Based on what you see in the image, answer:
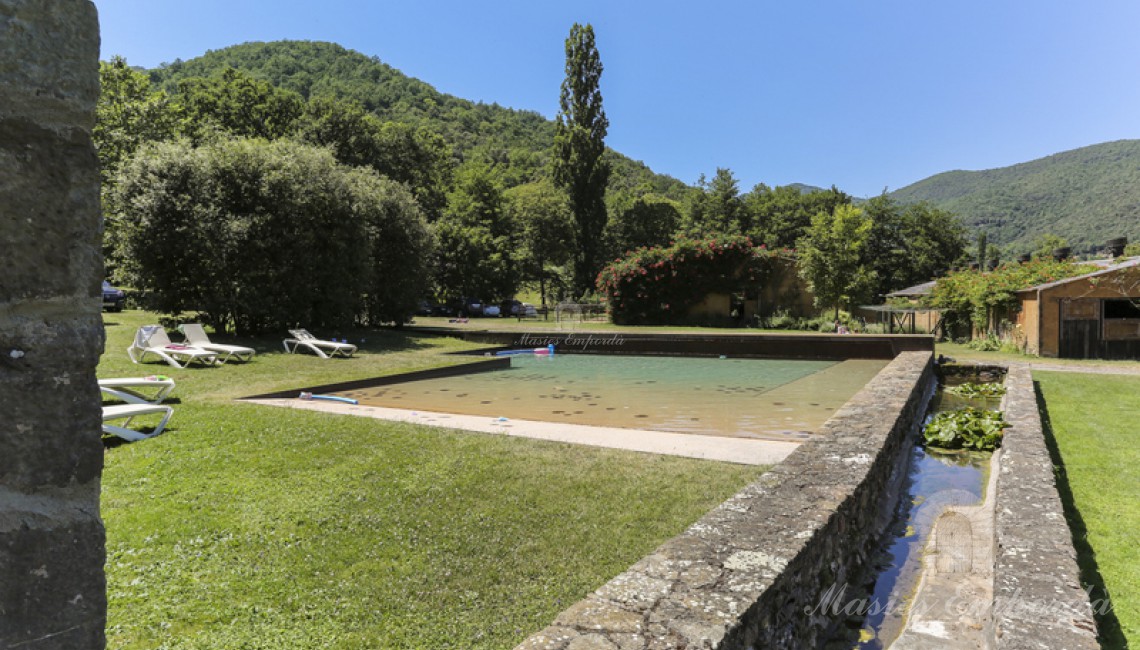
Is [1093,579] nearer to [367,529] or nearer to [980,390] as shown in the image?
[367,529]

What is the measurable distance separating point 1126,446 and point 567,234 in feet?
137

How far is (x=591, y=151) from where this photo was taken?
4100 centimetres

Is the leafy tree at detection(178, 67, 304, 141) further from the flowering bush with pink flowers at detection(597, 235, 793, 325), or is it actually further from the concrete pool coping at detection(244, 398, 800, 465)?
the concrete pool coping at detection(244, 398, 800, 465)

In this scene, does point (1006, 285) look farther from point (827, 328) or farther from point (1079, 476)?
point (1079, 476)

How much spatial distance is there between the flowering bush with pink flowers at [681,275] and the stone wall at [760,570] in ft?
82.7

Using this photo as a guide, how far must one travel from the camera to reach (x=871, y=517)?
4.84 meters

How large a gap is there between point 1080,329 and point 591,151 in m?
29.7

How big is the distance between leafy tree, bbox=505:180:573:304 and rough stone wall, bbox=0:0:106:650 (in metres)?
45.4

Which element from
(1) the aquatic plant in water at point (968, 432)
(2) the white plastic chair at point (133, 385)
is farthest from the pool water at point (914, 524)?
(2) the white plastic chair at point (133, 385)

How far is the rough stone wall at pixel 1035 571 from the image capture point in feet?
8.47

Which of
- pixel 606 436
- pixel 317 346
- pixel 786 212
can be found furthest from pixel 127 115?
pixel 786 212

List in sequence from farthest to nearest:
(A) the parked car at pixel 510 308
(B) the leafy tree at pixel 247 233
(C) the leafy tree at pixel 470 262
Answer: (A) the parked car at pixel 510 308 → (C) the leafy tree at pixel 470 262 → (B) the leafy tree at pixel 247 233

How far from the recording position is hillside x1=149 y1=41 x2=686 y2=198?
68000 mm

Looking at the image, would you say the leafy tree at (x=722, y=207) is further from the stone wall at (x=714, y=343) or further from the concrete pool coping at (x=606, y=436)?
the concrete pool coping at (x=606, y=436)
